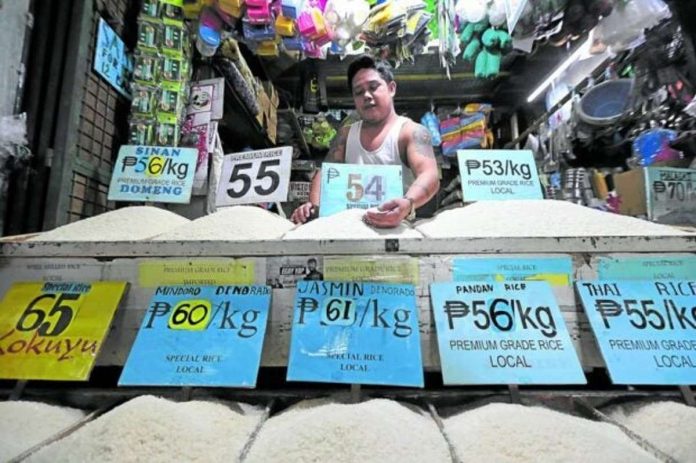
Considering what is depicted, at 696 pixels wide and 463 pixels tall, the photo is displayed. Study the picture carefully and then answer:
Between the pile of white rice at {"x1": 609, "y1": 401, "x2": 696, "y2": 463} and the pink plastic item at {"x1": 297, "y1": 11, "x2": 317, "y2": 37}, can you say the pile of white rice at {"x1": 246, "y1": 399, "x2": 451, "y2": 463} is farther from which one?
the pink plastic item at {"x1": 297, "y1": 11, "x2": 317, "y2": 37}

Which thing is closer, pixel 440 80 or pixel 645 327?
pixel 645 327

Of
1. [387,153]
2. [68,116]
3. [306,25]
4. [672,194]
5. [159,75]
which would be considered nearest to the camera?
[672,194]

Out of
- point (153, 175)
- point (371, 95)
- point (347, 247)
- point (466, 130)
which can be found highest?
point (466, 130)

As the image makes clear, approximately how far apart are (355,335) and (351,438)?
0.21 m

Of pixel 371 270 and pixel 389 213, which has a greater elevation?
pixel 389 213

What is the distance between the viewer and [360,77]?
5.55ft

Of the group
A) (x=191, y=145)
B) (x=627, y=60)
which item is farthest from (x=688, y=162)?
(x=191, y=145)

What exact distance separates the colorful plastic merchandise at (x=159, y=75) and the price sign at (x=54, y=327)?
137cm

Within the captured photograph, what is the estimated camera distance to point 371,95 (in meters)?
1.71

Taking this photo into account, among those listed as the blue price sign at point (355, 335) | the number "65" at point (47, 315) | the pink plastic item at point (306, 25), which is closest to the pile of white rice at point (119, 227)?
the number "65" at point (47, 315)

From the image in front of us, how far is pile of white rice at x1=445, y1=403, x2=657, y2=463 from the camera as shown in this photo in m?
0.50

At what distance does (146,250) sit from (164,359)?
271mm

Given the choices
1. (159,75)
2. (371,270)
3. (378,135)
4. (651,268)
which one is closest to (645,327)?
(651,268)

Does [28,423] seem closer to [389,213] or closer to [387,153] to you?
[389,213]
